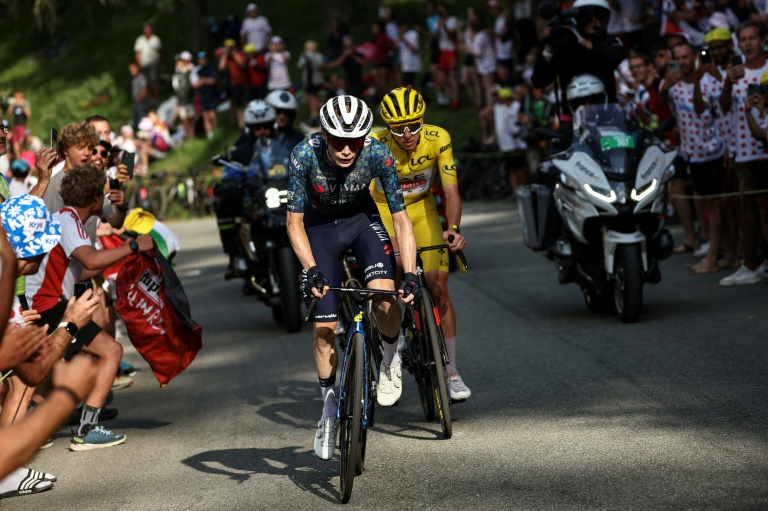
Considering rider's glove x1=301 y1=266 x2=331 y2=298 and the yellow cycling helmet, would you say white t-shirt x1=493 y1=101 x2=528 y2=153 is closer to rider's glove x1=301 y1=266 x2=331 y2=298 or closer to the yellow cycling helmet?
the yellow cycling helmet

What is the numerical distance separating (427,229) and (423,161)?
18.4 inches

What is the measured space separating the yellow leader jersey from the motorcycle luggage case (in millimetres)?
3140

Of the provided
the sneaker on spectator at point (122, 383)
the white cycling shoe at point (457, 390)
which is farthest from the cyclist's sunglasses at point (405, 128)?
the sneaker on spectator at point (122, 383)

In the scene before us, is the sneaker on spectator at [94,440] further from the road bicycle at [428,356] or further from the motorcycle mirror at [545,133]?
the motorcycle mirror at [545,133]

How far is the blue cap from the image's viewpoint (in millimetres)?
6848

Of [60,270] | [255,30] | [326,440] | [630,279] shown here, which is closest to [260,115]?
[630,279]

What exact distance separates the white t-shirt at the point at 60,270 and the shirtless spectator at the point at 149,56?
98.9ft

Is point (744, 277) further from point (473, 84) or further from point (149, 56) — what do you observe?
point (149, 56)

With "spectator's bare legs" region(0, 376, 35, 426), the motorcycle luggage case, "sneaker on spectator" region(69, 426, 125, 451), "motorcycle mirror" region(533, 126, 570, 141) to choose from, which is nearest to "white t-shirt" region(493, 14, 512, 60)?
the motorcycle luggage case

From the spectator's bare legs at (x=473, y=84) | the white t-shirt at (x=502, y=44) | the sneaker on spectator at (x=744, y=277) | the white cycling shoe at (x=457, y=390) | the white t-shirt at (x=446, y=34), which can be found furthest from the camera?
the white t-shirt at (x=446, y=34)

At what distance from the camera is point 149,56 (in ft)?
127

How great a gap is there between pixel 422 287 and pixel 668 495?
7.19ft

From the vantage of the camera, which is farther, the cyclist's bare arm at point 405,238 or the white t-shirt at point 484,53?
the white t-shirt at point 484,53

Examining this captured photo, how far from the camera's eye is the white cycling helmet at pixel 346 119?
7207mm
